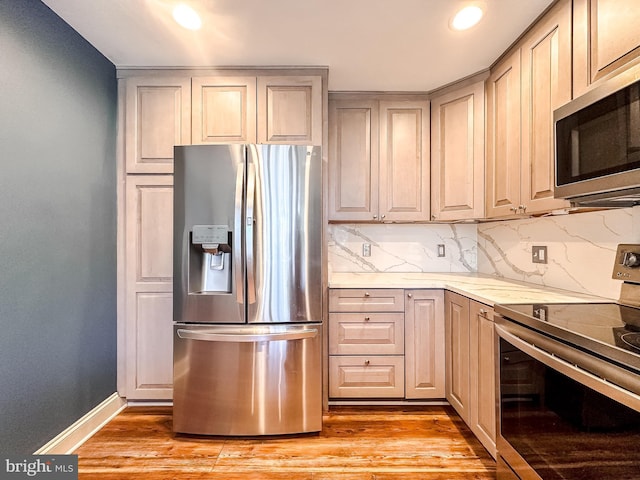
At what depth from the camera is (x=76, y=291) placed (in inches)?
76.7

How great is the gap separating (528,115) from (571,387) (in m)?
1.38

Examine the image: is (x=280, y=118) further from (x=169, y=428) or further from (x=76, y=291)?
(x=169, y=428)

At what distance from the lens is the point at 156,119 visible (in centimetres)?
231

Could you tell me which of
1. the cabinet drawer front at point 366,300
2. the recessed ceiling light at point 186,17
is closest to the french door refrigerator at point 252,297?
the cabinet drawer front at point 366,300

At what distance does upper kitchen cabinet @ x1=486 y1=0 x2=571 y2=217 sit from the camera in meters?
1.62

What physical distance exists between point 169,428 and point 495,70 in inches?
118

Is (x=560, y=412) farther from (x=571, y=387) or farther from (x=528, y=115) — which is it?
(x=528, y=115)

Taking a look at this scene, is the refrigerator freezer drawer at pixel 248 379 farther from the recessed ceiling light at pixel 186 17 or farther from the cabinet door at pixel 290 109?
the recessed ceiling light at pixel 186 17

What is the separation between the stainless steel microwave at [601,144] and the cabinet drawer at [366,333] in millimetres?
1273

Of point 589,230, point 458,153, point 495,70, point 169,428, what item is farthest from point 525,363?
point 169,428

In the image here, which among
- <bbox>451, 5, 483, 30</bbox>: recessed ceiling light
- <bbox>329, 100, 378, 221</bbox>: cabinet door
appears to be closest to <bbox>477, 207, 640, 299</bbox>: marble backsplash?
<bbox>329, 100, 378, 221</bbox>: cabinet door

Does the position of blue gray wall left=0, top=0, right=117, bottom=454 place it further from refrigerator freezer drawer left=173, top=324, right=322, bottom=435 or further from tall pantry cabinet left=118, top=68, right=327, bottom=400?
refrigerator freezer drawer left=173, top=324, right=322, bottom=435

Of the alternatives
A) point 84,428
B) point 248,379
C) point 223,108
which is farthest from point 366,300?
point 84,428

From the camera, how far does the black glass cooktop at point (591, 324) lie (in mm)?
965
